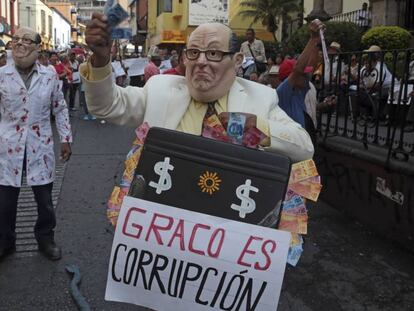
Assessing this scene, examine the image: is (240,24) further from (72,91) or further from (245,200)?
(245,200)

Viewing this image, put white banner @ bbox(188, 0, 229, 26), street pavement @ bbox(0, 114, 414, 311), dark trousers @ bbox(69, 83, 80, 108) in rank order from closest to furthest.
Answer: street pavement @ bbox(0, 114, 414, 311) → dark trousers @ bbox(69, 83, 80, 108) → white banner @ bbox(188, 0, 229, 26)

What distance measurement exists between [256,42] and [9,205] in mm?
8081

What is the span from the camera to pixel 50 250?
444cm

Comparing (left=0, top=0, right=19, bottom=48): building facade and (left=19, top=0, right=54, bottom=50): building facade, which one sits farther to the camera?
(left=19, top=0, right=54, bottom=50): building facade

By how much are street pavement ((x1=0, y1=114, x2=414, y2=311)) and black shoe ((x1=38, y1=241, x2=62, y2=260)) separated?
5 cm

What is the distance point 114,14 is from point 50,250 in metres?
2.86

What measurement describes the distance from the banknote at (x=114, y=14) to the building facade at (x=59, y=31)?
210 feet

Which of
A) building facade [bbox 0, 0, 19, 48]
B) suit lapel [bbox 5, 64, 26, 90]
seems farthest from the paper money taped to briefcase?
building facade [bbox 0, 0, 19, 48]

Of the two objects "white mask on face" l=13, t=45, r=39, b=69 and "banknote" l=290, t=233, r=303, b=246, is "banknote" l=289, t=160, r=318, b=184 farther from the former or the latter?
"white mask on face" l=13, t=45, r=39, b=69

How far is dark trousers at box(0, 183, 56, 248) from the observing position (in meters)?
4.25

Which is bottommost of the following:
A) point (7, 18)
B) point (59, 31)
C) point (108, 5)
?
point (108, 5)

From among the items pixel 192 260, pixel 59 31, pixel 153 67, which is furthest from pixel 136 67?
pixel 59 31

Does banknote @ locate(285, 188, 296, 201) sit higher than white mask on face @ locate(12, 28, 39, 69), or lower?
lower

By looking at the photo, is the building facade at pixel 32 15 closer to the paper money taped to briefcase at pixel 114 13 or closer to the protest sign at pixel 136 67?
the protest sign at pixel 136 67
